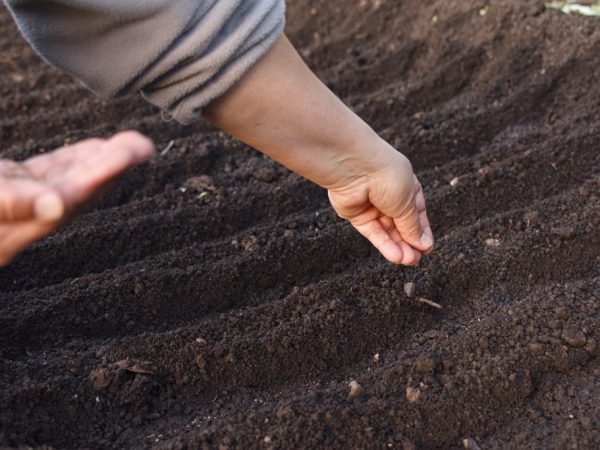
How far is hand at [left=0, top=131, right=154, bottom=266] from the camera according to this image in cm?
131

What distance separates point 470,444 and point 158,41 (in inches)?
47.1

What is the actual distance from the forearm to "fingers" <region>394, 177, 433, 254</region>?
0.80ft

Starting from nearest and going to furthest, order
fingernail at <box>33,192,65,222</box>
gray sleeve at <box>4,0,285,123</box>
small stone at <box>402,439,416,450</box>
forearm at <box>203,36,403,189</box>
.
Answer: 1. fingernail at <box>33,192,65,222</box>
2. gray sleeve at <box>4,0,285,123</box>
3. forearm at <box>203,36,403,189</box>
4. small stone at <box>402,439,416,450</box>

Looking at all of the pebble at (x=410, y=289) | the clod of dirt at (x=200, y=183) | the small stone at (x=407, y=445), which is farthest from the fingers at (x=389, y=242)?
the clod of dirt at (x=200, y=183)

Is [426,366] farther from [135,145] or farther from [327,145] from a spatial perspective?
[135,145]

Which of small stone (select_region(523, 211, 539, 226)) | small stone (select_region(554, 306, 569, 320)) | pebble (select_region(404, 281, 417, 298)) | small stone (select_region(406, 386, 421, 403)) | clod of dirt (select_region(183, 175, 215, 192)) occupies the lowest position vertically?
small stone (select_region(523, 211, 539, 226))

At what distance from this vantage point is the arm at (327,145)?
1.69m

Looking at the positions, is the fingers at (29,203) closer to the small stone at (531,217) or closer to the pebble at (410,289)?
the pebble at (410,289)

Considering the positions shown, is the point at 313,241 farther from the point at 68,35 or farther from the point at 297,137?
the point at 68,35

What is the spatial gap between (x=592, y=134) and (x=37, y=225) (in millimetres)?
2324

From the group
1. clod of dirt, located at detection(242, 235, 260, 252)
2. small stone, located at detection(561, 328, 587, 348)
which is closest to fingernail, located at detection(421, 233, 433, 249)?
small stone, located at detection(561, 328, 587, 348)

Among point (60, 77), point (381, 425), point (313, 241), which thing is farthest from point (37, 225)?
point (60, 77)

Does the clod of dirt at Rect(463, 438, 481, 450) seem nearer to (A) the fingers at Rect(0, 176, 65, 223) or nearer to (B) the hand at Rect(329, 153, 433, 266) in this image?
(B) the hand at Rect(329, 153, 433, 266)

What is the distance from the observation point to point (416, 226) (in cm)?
218
